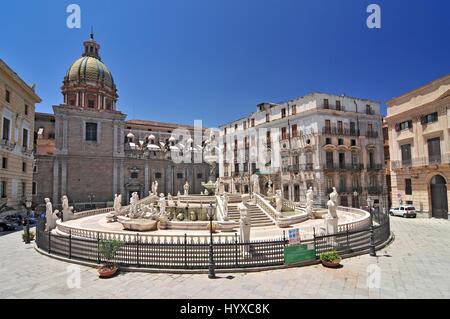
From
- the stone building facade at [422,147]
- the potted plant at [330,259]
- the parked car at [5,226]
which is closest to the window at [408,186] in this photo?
the stone building facade at [422,147]

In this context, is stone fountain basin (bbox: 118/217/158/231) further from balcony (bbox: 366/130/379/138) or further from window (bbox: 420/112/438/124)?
balcony (bbox: 366/130/379/138)

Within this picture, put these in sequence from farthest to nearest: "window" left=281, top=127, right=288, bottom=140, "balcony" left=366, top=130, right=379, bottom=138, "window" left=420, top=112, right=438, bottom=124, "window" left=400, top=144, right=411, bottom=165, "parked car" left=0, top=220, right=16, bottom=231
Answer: "window" left=281, top=127, right=288, bottom=140, "balcony" left=366, top=130, right=379, bottom=138, "window" left=400, top=144, right=411, bottom=165, "window" left=420, top=112, right=438, bottom=124, "parked car" left=0, top=220, right=16, bottom=231

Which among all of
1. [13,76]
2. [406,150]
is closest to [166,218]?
[13,76]

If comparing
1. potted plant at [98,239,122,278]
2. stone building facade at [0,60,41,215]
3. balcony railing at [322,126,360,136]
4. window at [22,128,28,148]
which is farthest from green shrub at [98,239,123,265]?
balcony railing at [322,126,360,136]

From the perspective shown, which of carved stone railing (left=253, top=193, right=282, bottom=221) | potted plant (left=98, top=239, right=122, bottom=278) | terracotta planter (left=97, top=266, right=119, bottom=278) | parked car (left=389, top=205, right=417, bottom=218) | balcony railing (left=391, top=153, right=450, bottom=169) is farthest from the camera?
parked car (left=389, top=205, right=417, bottom=218)

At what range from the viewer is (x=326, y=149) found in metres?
31.5

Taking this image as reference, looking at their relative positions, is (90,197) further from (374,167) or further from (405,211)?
(374,167)

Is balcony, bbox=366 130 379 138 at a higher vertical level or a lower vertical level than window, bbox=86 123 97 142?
lower

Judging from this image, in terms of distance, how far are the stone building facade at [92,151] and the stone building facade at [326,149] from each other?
19893mm

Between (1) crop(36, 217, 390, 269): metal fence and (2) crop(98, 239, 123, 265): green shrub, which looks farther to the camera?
(1) crop(36, 217, 390, 269): metal fence

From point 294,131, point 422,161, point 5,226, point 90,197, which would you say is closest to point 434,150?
point 422,161

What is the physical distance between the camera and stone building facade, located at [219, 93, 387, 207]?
1242 inches

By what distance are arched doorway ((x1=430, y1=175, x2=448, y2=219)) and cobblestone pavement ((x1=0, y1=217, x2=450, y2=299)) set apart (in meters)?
14.1

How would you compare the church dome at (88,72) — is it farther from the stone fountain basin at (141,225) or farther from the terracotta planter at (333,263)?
the terracotta planter at (333,263)
